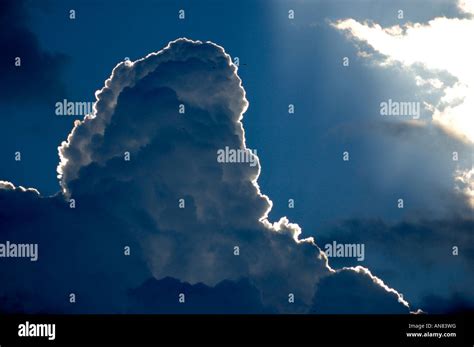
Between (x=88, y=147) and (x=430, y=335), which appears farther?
(x=88, y=147)

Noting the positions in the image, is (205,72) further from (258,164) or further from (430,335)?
(430,335)

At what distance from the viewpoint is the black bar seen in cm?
2458

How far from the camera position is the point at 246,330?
24.8 m

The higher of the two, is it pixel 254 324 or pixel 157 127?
pixel 157 127

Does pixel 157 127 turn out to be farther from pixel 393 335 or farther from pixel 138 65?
pixel 393 335

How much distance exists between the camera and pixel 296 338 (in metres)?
24.6

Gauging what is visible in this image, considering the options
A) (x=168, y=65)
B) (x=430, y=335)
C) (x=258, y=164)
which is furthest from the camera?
(x=168, y=65)

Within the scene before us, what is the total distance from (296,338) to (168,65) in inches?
530

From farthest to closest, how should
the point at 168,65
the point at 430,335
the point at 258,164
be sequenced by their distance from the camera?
the point at 168,65 < the point at 258,164 < the point at 430,335

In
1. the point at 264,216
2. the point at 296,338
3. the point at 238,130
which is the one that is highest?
the point at 238,130

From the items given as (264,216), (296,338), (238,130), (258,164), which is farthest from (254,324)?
(238,130)

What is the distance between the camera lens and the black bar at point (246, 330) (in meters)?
Result: 24.6

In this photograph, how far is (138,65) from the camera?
27.5 m

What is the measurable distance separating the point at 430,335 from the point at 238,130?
38.7ft
